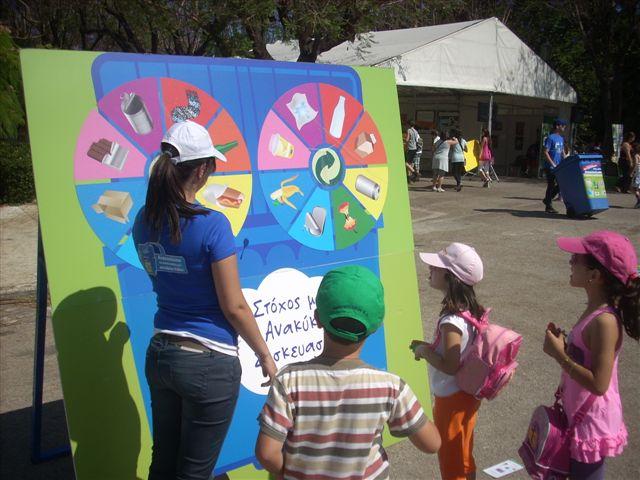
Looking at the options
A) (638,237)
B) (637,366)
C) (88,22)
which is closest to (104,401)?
(637,366)

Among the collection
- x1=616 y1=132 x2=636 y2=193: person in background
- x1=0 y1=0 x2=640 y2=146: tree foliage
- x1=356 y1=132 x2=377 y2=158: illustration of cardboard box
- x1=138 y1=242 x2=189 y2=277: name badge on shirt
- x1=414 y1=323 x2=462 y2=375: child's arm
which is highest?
x1=0 y1=0 x2=640 y2=146: tree foliage

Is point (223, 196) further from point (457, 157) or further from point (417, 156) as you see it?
point (417, 156)

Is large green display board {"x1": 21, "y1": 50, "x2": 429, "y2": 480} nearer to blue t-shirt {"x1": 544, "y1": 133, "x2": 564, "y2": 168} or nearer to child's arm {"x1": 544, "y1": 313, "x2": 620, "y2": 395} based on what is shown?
child's arm {"x1": 544, "y1": 313, "x2": 620, "y2": 395}

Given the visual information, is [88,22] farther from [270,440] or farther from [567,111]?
[270,440]

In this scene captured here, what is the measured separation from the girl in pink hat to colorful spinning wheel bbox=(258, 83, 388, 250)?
0.74 metres

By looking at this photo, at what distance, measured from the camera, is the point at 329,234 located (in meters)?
3.16

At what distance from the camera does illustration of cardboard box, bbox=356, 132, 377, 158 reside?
131 inches

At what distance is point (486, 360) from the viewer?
241 centimetres

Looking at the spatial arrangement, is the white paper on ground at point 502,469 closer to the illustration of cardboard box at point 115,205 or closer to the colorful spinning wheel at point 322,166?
the colorful spinning wheel at point 322,166

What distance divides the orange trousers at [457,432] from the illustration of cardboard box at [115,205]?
162 centimetres

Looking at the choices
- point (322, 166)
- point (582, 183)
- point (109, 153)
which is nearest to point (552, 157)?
point (582, 183)

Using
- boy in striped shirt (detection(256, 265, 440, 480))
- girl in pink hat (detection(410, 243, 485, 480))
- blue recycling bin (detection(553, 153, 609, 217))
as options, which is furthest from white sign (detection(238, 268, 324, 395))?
blue recycling bin (detection(553, 153, 609, 217))

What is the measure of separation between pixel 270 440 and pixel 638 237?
31.7 feet

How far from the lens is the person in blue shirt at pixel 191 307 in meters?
1.97
